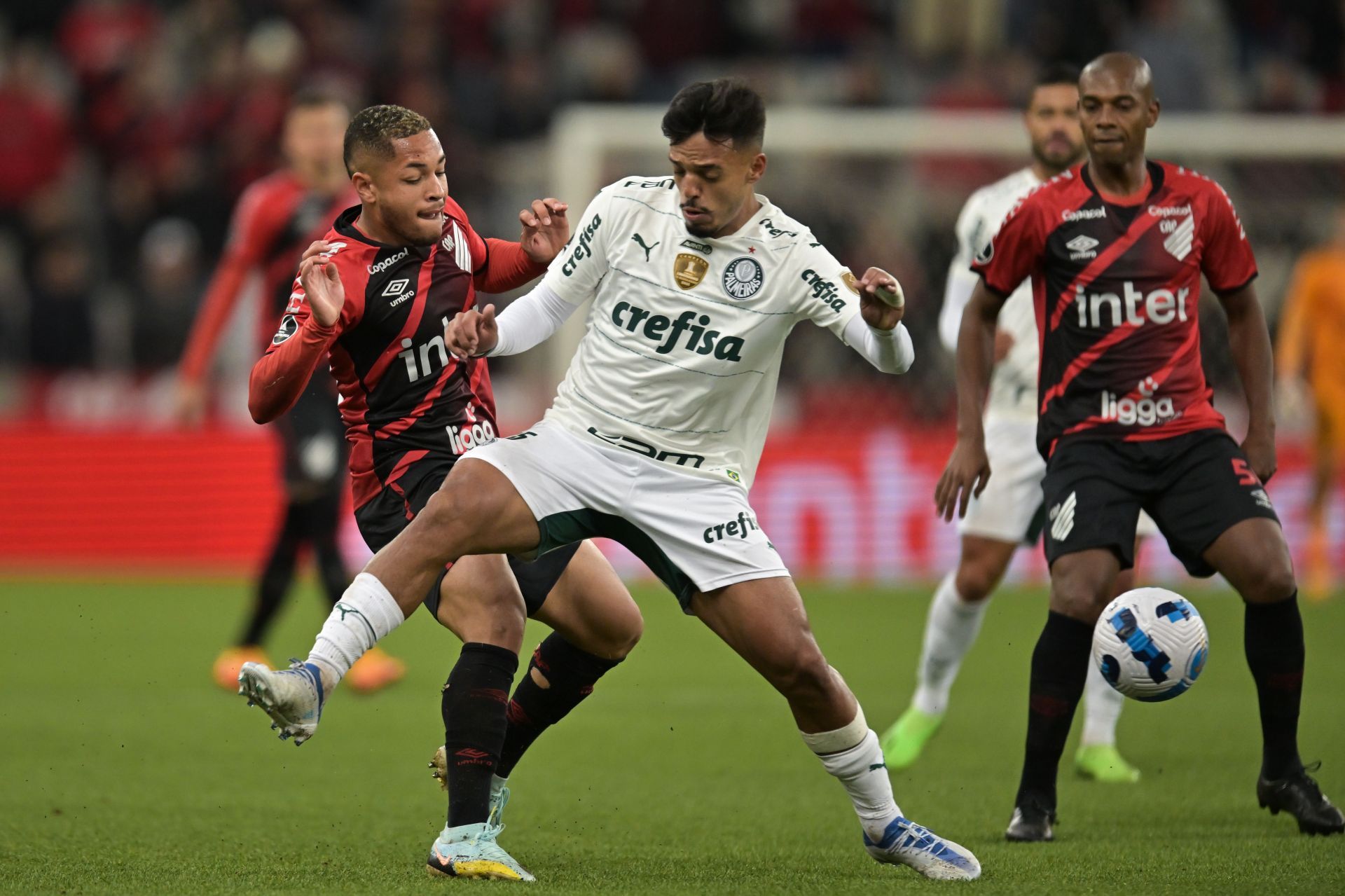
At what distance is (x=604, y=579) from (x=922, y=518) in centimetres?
848

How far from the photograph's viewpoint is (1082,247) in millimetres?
5445

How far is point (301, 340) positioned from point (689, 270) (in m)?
1.06

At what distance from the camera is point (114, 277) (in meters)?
15.8

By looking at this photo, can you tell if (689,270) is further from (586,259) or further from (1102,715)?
(1102,715)

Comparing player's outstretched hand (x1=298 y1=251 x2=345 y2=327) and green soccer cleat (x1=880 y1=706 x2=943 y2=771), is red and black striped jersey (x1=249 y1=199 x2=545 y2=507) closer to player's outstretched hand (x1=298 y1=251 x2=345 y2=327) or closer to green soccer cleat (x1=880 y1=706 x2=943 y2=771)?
player's outstretched hand (x1=298 y1=251 x2=345 y2=327)

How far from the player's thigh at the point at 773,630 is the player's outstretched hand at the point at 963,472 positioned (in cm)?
80

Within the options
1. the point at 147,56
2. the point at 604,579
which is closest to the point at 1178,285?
the point at 604,579

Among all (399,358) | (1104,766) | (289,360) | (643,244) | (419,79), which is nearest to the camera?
(289,360)

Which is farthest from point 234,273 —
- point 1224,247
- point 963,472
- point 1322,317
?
point 1322,317

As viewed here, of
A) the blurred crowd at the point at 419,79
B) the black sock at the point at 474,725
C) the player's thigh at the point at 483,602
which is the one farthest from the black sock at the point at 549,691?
the blurred crowd at the point at 419,79

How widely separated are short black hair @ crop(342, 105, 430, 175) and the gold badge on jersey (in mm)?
875

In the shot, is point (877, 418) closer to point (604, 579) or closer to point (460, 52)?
point (460, 52)

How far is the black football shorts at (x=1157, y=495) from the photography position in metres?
5.27

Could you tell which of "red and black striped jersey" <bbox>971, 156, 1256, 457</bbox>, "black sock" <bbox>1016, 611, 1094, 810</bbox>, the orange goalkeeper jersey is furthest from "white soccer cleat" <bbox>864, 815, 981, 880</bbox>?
the orange goalkeeper jersey
